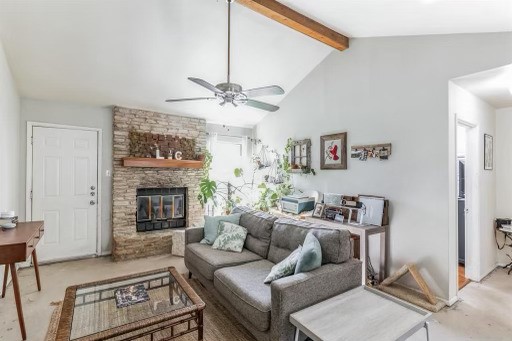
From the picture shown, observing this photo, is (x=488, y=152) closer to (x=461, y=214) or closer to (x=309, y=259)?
(x=461, y=214)

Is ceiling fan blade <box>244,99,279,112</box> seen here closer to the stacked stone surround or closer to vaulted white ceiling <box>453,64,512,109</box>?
vaulted white ceiling <box>453,64,512,109</box>

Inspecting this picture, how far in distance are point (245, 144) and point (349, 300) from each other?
422 centimetres

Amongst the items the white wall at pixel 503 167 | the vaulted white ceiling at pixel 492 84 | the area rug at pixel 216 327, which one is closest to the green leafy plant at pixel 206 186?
the area rug at pixel 216 327

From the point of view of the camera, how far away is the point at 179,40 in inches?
123

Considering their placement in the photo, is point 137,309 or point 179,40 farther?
point 179,40

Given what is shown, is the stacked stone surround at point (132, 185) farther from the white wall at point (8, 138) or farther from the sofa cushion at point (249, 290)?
the sofa cushion at point (249, 290)

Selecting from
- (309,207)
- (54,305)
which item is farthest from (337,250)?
(54,305)

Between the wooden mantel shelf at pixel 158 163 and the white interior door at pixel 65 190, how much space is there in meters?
0.57

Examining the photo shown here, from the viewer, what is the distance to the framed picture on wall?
11.2 ft

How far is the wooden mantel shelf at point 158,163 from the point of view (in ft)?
13.6

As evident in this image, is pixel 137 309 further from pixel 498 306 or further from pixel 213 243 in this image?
pixel 498 306

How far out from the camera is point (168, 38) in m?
3.08

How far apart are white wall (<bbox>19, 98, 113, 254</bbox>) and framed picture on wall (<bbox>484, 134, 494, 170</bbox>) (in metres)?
5.47

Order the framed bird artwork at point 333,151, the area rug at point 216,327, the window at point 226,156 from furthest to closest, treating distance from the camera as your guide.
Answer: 1. the window at point 226,156
2. the framed bird artwork at point 333,151
3. the area rug at point 216,327
